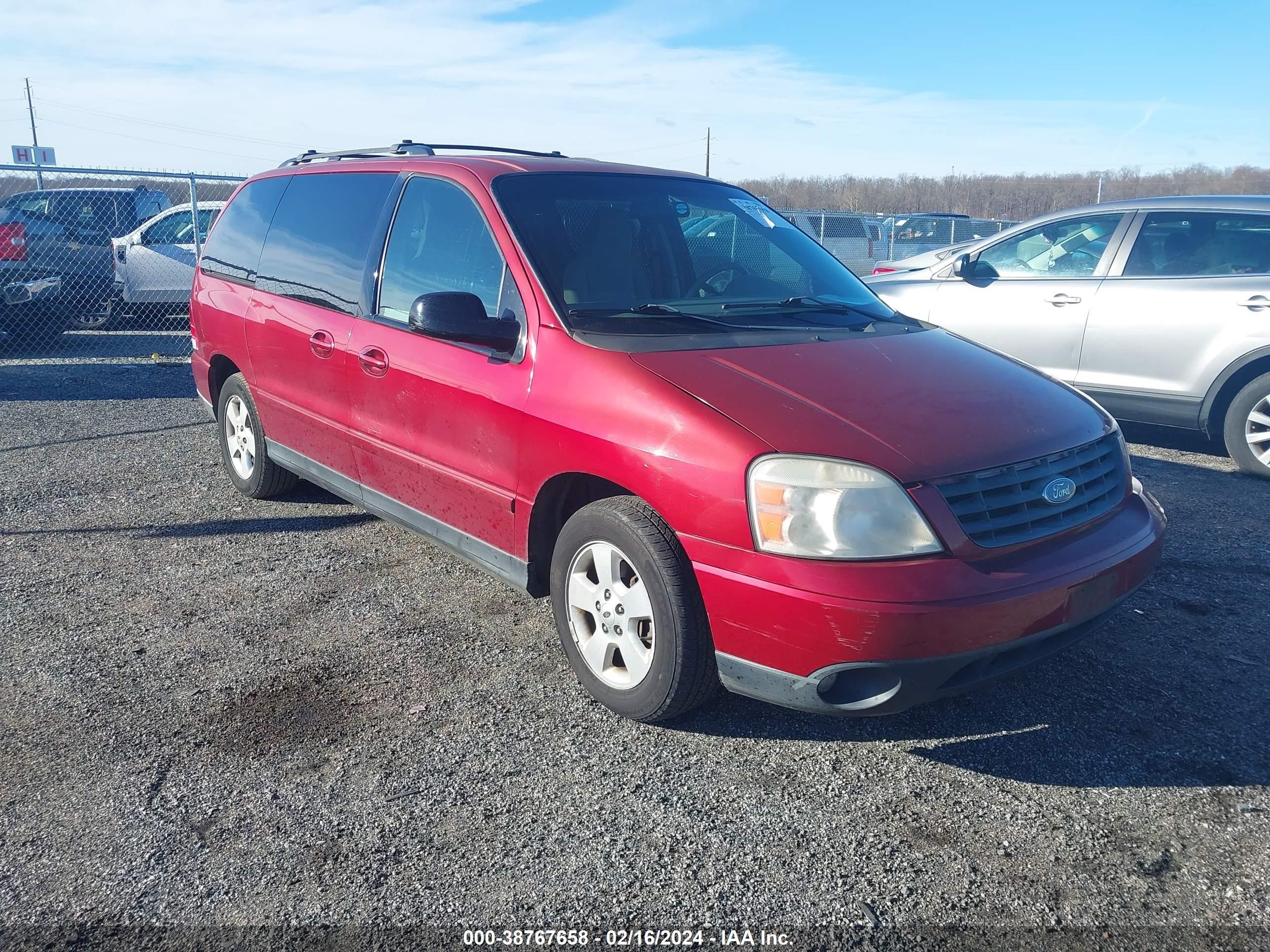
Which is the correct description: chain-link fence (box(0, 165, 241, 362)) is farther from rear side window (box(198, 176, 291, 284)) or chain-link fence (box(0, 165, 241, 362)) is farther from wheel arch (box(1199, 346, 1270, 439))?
wheel arch (box(1199, 346, 1270, 439))

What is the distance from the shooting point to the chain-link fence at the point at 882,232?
1978 centimetres

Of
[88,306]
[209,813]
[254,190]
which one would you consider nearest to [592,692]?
[209,813]

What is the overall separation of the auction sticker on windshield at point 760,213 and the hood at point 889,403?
106 cm

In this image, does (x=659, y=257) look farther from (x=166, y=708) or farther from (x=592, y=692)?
(x=166, y=708)

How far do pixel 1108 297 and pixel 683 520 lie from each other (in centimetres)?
512

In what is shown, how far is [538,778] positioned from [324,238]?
284 cm

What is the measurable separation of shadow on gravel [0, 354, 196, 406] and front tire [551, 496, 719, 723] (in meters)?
6.76

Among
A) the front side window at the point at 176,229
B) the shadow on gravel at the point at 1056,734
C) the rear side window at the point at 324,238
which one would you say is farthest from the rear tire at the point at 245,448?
the front side window at the point at 176,229

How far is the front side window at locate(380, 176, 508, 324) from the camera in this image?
3725mm

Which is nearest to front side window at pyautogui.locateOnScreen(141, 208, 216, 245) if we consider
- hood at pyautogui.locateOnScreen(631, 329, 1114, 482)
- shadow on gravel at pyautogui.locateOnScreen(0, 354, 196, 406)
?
shadow on gravel at pyautogui.locateOnScreen(0, 354, 196, 406)

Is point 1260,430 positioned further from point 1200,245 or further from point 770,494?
point 770,494

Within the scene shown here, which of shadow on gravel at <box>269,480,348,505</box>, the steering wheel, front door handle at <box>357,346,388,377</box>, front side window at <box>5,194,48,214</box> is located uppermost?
front side window at <box>5,194,48,214</box>

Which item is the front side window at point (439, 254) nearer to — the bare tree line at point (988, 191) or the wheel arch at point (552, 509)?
the wheel arch at point (552, 509)

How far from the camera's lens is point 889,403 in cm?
313
